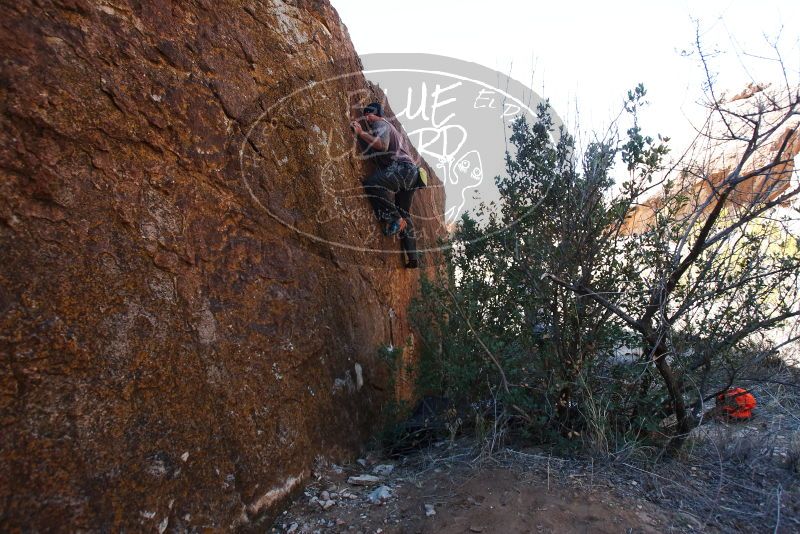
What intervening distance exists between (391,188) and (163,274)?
7.99 feet

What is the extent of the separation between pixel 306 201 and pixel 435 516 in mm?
2047

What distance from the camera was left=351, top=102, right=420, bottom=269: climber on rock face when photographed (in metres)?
4.37

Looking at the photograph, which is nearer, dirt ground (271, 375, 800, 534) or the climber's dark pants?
dirt ground (271, 375, 800, 534)

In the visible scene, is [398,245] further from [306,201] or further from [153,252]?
[153,252]

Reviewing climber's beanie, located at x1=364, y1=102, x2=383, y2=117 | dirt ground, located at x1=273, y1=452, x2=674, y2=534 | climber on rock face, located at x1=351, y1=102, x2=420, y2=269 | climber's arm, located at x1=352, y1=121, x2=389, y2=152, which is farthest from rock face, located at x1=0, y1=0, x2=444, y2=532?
climber's beanie, located at x1=364, y1=102, x2=383, y2=117

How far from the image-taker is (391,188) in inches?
176

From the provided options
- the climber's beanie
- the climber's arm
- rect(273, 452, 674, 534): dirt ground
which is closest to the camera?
rect(273, 452, 674, 534): dirt ground

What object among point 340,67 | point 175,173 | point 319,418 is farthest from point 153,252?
point 340,67

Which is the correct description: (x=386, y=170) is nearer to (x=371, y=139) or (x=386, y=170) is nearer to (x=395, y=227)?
(x=371, y=139)

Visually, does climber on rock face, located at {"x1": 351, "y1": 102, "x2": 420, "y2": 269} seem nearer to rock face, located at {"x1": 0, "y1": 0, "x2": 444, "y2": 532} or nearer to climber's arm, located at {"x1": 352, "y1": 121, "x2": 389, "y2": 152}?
climber's arm, located at {"x1": 352, "y1": 121, "x2": 389, "y2": 152}

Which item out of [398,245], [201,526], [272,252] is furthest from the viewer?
[398,245]

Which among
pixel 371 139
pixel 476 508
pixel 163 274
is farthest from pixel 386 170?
pixel 476 508

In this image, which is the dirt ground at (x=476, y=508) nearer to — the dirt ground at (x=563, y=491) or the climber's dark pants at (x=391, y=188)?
the dirt ground at (x=563, y=491)

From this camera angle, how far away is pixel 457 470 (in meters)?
3.05
